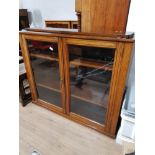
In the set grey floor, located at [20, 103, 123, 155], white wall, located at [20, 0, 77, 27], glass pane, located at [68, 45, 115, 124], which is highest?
white wall, located at [20, 0, 77, 27]

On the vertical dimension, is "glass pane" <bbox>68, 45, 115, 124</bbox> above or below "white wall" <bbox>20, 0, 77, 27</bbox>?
below

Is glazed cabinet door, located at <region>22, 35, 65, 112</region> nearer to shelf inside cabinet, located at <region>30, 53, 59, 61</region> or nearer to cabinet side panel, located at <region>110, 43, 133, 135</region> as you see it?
shelf inside cabinet, located at <region>30, 53, 59, 61</region>

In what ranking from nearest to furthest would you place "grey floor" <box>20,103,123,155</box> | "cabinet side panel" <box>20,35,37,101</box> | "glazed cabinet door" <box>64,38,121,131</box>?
"glazed cabinet door" <box>64,38,121,131</box>
"grey floor" <box>20,103,123,155</box>
"cabinet side panel" <box>20,35,37,101</box>

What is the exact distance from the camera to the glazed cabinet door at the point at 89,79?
1.25 m

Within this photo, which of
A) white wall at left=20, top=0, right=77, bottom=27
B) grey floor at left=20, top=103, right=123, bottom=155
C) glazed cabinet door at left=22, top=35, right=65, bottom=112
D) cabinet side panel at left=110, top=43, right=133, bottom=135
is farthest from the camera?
white wall at left=20, top=0, right=77, bottom=27

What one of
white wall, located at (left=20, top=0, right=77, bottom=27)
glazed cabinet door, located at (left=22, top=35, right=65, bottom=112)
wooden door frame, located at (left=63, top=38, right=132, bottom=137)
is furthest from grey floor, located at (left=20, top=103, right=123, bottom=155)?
white wall, located at (left=20, top=0, right=77, bottom=27)

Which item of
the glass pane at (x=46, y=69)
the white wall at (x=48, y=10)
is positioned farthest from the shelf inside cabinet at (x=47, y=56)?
the white wall at (x=48, y=10)

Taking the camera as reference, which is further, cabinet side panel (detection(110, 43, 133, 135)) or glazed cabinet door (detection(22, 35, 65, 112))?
glazed cabinet door (detection(22, 35, 65, 112))

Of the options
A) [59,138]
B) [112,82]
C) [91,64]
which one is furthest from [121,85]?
A: [59,138]

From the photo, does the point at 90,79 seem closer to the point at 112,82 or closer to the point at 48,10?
the point at 112,82

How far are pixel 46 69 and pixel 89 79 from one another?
0.61 meters

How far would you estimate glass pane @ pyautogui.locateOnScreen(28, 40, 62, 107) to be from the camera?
1602 mm

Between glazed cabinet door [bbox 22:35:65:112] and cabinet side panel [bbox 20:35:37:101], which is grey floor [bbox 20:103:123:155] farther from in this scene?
cabinet side panel [bbox 20:35:37:101]
